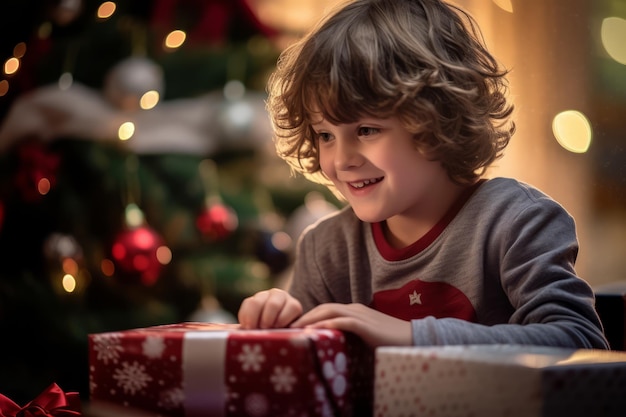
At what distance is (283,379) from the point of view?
0.72m

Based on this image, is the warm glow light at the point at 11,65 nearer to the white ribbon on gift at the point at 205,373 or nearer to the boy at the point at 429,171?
the boy at the point at 429,171

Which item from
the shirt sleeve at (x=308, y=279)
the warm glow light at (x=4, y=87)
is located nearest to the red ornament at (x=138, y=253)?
the warm glow light at (x=4, y=87)

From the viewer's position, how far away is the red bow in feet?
3.06

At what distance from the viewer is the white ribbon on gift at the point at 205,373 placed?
745 mm

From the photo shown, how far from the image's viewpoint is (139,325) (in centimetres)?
194

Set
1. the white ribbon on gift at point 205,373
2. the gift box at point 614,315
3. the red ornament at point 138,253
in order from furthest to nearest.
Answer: the red ornament at point 138,253 → the gift box at point 614,315 → the white ribbon on gift at point 205,373

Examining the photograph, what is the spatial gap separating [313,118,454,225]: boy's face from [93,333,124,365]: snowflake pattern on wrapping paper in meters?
0.33

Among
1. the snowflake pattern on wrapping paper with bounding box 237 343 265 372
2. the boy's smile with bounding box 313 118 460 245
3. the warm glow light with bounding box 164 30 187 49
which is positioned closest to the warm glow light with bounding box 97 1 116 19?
the warm glow light with bounding box 164 30 187 49

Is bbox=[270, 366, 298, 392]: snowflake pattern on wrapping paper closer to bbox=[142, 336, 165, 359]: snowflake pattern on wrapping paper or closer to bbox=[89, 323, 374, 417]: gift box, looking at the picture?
bbox=[89, 323, 374, 417]: gift box

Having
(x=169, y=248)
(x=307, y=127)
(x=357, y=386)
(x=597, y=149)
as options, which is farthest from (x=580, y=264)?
(x=169, y=248)

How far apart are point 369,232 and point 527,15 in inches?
15.1

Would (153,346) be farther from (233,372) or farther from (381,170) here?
(381,170)

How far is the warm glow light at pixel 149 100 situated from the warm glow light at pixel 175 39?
0.18 m

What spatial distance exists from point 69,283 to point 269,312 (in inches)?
47.3
